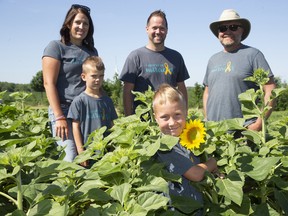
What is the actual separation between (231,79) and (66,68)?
147cm

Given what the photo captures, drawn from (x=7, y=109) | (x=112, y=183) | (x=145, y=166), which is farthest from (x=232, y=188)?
(x=7, y=109)

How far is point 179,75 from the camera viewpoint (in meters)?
3.94

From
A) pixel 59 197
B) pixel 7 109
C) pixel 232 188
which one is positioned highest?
pixel 7 109

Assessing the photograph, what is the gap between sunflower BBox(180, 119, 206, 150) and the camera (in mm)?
1870

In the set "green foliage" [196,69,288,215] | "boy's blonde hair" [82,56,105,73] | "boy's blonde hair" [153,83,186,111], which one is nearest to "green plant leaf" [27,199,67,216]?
"green foliage" [196,69,288,215]

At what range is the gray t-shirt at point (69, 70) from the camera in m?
3.23

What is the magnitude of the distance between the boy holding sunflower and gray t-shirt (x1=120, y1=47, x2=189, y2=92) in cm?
152

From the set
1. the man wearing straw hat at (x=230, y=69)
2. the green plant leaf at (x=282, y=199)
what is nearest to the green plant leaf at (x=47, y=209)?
the green plant leaf at (x=282, y=199)

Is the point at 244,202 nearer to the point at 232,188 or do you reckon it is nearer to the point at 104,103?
the point at 232,188

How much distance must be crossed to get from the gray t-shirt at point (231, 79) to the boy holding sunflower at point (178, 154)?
4.97ft

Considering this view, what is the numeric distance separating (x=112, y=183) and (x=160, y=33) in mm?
2378

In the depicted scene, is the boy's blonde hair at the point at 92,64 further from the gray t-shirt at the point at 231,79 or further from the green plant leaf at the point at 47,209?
the green plant leaf at the point at 47,209

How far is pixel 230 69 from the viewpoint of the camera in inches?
141

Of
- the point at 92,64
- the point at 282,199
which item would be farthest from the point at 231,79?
the point at 282,199
